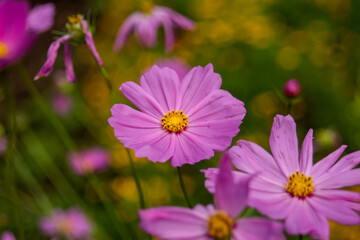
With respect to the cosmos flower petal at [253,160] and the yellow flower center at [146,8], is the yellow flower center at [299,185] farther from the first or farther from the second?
the yellow flower center at [146,8]

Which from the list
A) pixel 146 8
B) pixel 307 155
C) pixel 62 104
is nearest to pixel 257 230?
pixel 307 155

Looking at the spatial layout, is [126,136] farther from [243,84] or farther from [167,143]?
[243,84]

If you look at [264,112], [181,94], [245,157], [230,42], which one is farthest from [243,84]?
[245,157]

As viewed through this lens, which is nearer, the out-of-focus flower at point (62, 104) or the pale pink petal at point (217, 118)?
the pale pink petal at point (217, 118)

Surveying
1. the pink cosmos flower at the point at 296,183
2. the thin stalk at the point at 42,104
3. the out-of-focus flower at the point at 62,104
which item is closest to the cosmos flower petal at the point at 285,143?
the pink cosmos flower at the point at 296,183

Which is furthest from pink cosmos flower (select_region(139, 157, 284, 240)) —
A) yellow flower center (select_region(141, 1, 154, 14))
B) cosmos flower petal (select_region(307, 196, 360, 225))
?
yellow flower center (select_region(141, 1, 154, 14))

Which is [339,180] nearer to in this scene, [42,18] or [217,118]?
[217,118]

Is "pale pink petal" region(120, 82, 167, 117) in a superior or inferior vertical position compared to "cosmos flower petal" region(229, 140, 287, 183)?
superior

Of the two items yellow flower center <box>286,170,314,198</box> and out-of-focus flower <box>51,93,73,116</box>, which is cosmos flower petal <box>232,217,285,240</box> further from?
out-of-focus flower <box>51,93,73,116</box>
